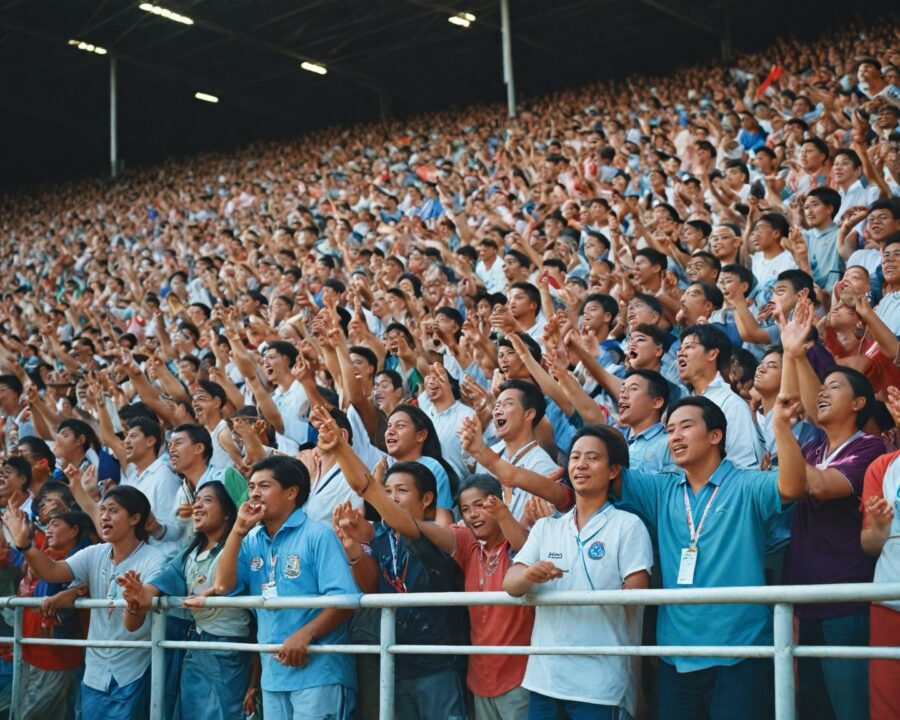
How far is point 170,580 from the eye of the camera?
16.1 ft

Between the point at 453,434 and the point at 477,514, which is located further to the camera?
the point at 453,434

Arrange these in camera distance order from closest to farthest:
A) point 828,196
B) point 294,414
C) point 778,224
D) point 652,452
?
point 652,452 < point 294,414 < point 778,224 < point 828,196

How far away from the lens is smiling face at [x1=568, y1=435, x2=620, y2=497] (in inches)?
155

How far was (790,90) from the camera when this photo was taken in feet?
42.5

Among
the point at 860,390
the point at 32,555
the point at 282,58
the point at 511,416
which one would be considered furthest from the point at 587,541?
the point at 282,58

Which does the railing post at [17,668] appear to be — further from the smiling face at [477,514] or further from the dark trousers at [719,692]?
the dark trousers at [719,692]

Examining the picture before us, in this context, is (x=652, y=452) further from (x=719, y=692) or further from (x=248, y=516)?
(x=248, y=516)

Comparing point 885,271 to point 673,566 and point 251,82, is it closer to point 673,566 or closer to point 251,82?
point 673,566

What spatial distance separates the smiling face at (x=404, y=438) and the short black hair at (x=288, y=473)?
46 centimetres

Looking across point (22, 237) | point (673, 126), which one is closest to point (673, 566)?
point (673, 126)

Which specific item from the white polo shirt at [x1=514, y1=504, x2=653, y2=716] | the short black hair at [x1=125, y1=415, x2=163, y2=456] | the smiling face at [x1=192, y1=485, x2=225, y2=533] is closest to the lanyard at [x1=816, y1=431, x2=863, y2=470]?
the white polo shirt at [x1=514, y1=504, x2=653, y2=716]

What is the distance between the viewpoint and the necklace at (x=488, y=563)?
13.9 feet

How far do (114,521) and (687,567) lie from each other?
9.08 feet

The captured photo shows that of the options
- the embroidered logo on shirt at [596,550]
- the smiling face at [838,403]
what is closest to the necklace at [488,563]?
the embroidered logo on shirt at [596,550]
